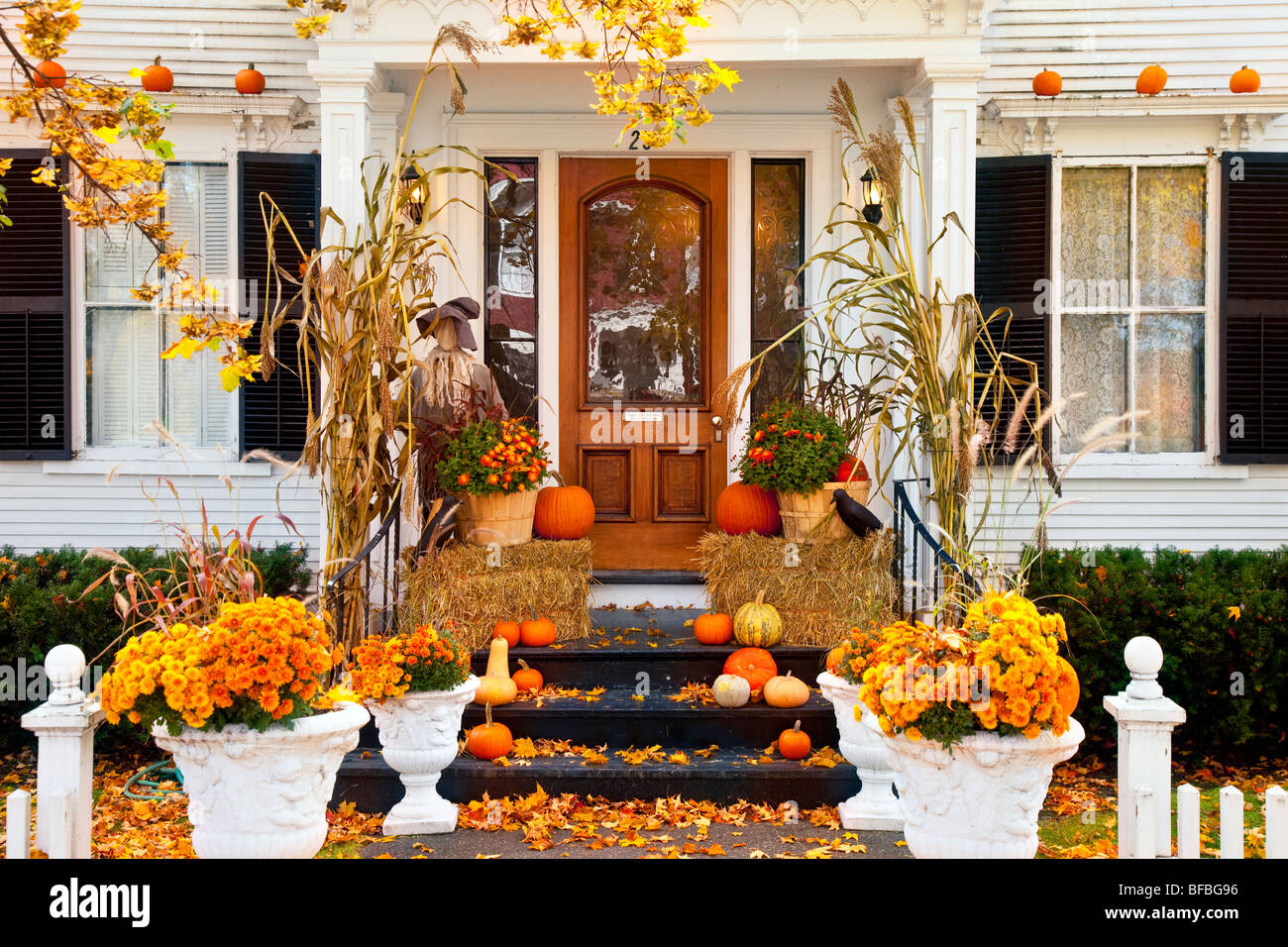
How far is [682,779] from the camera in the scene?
461 centimetres

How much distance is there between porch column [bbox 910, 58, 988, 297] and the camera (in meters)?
5.53

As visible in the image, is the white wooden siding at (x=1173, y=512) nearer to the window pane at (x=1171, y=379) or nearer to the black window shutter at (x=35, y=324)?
the window pane at (x=1171, y=379)

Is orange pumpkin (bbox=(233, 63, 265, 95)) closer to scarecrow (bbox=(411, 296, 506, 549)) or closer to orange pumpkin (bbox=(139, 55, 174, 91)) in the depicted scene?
orange pumpkin (bbox=(139, 55, 174, 91))

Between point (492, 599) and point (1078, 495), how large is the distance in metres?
3.38

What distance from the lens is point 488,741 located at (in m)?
4.74

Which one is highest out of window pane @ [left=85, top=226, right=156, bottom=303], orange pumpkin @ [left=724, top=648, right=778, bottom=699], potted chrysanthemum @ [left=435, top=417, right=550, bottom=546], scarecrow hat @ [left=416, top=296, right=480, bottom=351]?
window pane @ [left=85, top=226, right=156, bottom=303]

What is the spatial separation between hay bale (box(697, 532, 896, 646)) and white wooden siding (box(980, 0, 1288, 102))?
9.21 ft

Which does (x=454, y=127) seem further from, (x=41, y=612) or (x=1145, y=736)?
(x=1145, y=736)

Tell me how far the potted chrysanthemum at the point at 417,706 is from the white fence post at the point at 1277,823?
2.71 m

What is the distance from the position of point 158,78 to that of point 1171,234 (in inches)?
227

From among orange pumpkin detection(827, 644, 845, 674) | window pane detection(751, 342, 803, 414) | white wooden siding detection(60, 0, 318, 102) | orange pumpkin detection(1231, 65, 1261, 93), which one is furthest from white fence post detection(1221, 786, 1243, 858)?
white wooden siding detection(60, 0, 318, 102)

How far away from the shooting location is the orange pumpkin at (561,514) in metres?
6.15

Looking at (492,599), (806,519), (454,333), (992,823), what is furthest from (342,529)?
(992,823)

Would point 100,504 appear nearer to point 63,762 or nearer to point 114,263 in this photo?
point 114,263
